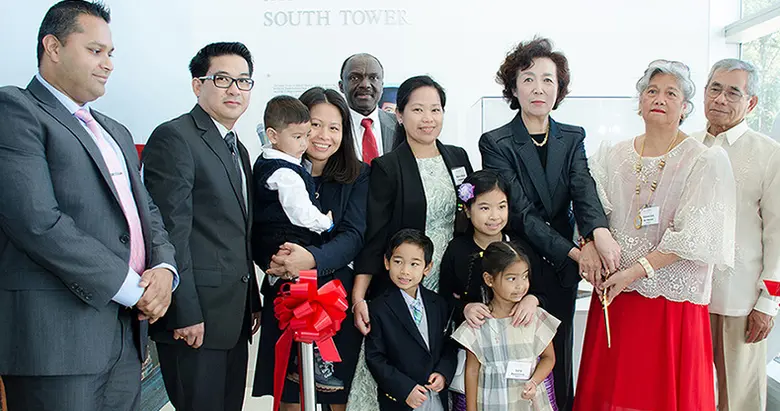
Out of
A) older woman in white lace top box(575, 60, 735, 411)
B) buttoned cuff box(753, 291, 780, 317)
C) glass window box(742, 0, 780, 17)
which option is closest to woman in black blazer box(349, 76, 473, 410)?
older woman in white lace top box(575, 60, 735, 411)

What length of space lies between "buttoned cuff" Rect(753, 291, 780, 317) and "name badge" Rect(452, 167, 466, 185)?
1.44 meters

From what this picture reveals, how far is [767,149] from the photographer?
2.52 m

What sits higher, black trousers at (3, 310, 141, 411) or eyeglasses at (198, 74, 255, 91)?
eyeglasses at (198, 74, 255, 91)

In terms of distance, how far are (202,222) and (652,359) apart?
186 cm

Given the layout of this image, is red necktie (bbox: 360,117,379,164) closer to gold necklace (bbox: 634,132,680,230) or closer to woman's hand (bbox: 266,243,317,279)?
woman's hand (bbox: 266,243,317,279)

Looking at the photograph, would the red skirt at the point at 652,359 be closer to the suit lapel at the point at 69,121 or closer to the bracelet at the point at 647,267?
the bracelet at the point at 647,267

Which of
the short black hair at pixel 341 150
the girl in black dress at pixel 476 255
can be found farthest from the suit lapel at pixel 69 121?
the girl in black dress at pixel 476 255

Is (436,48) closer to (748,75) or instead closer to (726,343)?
(748,75)

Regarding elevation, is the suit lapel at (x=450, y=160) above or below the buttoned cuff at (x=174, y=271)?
above

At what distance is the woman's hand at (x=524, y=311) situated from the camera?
7.23ft

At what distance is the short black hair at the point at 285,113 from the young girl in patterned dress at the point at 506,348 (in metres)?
0.91

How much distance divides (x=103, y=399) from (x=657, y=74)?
236 cm

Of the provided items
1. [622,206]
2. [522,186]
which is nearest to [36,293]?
[522,186]

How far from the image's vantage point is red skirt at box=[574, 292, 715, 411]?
2268mm
